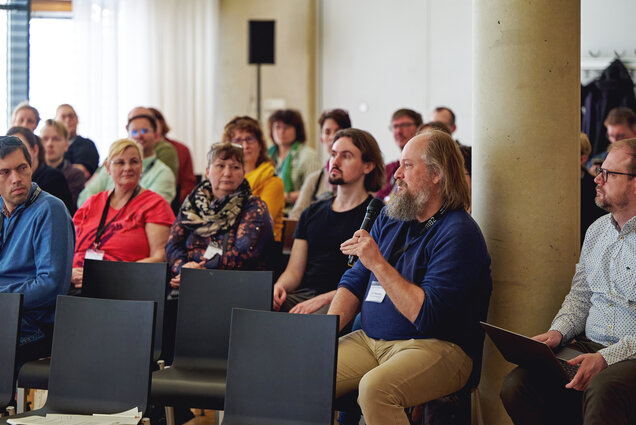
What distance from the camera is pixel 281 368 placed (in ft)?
8.44

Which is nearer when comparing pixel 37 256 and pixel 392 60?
pixel 37 256

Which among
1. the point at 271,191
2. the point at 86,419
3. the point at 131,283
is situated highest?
the point at 271,191

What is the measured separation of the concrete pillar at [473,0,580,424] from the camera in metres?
3.07

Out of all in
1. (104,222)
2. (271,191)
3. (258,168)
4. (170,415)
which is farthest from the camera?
(258,168)

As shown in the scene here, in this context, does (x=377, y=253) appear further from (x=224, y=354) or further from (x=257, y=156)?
(x=257, y=156)

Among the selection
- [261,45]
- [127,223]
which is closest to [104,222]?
[127,223]

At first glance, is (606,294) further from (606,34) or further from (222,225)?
(606,34)

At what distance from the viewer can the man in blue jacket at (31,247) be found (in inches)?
131

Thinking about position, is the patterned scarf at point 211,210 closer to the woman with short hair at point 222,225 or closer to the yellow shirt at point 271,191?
the woman with short hair at point 222,225

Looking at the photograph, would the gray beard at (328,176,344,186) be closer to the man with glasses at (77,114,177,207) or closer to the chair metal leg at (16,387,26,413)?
the chair metal leg at (16,387,26,413)

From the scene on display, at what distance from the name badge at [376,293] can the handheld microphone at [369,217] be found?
0.39ft

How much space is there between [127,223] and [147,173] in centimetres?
124

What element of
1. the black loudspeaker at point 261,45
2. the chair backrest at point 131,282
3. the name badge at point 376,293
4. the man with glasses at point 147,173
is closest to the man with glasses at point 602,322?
the name badge at point 376,293

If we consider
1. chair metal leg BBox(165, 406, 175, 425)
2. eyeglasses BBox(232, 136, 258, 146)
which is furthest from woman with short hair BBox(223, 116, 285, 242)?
chair metal leg BBox(165, 406, 175, 425)
